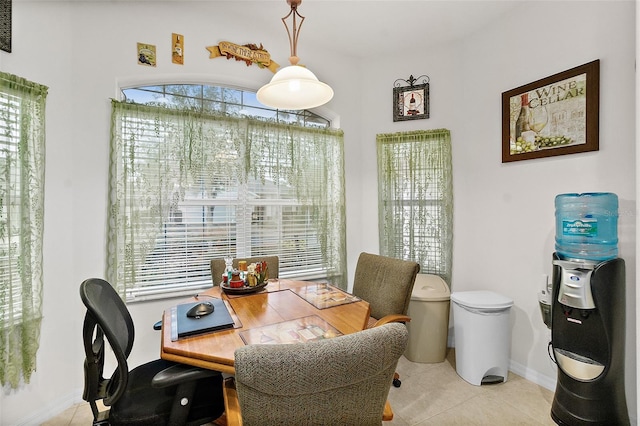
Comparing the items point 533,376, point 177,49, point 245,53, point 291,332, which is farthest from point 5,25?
point 533,376

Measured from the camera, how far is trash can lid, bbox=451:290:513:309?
2.27 meters

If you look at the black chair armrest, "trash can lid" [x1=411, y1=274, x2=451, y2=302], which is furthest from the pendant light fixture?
"trash can lid" [x1=411, y1=274, x2=451, y2=302]

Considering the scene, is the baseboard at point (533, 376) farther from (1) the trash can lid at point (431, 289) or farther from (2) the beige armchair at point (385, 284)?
(2) the beige armchair at point (385, 284)

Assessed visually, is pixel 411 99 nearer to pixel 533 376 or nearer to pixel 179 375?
pixel 533 376

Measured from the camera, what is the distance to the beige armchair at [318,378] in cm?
78

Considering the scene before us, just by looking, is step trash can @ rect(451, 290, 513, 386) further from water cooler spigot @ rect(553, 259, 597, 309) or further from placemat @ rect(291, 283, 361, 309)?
placemat @ rect(291, 283, 361, 309)

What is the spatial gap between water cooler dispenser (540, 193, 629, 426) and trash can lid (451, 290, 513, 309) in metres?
0.39

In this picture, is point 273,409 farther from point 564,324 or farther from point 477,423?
point 564,324

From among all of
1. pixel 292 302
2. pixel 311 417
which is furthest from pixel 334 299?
pixel 311 417

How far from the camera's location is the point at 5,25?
1.74 meters

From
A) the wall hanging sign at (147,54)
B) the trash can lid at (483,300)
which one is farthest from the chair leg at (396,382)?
the wall hanging sign at (147,54)

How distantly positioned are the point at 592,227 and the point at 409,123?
1.80 m

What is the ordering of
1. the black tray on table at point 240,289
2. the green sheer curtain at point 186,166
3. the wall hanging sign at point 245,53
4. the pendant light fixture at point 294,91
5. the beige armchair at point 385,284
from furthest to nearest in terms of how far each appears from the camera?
the wall hanging sign at point 245,53, the green sheer curtain at point 186,166, the beige armchair at point 385,284, the black tray on table at point 240,289, the pendant light fixture at point 294,91

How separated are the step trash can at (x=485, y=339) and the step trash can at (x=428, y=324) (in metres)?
0.24
